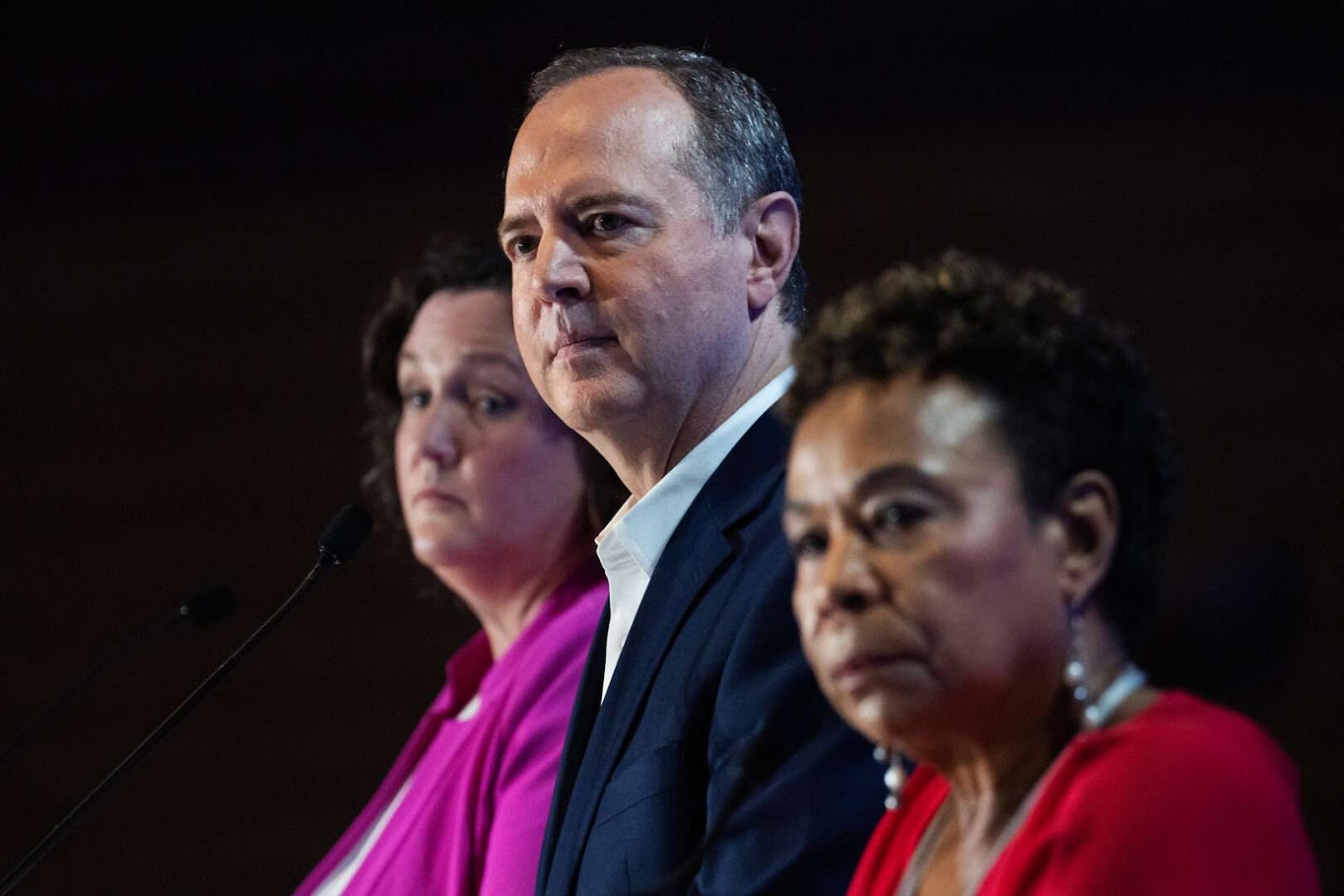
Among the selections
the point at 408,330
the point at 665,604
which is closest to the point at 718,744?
the point at 665,604

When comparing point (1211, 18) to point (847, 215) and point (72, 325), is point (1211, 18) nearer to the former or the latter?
point (847, 215)

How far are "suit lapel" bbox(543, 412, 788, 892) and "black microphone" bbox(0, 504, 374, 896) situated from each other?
0.43m

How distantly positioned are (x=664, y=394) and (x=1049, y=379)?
2.81ft

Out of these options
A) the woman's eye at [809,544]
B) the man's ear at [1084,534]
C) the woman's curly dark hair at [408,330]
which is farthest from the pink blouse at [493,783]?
the man's ear at [1084,534]

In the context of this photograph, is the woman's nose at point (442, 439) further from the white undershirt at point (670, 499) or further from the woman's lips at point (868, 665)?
the woman's lips at point (868, 665)

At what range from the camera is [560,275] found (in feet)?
6.68

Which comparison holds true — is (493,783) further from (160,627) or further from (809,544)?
(809,544)

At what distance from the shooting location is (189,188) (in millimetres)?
4371

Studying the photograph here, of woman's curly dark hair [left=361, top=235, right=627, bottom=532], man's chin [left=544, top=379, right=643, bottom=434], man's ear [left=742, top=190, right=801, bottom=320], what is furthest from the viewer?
woman's curly dark hair [left=361, top=235, right=627, bottom=532]

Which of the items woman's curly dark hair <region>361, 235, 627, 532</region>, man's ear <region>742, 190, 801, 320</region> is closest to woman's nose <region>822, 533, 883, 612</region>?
man's ear <region>742, 190, 801, 320</region>

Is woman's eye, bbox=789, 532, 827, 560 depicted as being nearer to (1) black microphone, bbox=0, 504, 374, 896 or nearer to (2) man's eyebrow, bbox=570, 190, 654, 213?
(2) man's eyebrow, bbox=570, 190, 654, 213

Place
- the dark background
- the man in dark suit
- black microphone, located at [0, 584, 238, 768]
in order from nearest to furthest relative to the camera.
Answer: the man in dark suit < black microphone, located at [0, 584, 238, 768] < the dark background

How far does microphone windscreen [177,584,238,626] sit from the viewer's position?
2.44m

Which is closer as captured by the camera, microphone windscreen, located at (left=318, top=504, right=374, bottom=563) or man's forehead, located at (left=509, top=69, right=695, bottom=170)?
man's forehead, located at (left=509, top=69, right=695, bottom=170)
